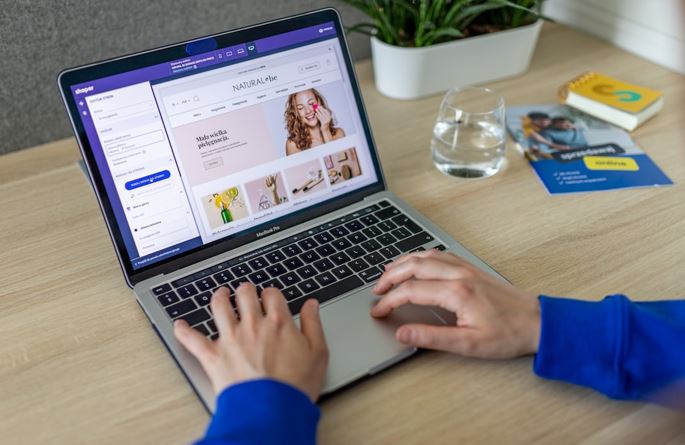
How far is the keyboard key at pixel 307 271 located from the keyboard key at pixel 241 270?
52mm

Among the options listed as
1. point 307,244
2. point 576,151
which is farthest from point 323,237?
point 576,151

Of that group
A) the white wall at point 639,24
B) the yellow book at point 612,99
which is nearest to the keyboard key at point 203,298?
the yellow book at point 612,99

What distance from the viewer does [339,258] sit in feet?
2.25

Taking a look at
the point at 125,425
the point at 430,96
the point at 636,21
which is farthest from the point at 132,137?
the point at 636,21

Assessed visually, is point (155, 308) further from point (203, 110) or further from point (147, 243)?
point (203, 110)

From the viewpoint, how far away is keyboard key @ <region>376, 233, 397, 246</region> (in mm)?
710

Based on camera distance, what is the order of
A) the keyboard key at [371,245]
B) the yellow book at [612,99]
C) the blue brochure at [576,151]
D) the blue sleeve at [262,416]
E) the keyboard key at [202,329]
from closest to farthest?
the blue sleeve at [262,416], the keyboard key at [202,329], the keyboard key at [371,245], the blue brochure at [576,151], the yellow book at [612,99]

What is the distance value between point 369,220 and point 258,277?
0.15 meters

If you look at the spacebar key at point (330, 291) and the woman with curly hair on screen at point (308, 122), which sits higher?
the woman with curly hair on screen at point (308, 122)

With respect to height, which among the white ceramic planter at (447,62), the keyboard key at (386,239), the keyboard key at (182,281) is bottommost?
the keyboard key at (386,239)

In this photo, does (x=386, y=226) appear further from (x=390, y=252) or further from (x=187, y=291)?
(x=187, y=291)

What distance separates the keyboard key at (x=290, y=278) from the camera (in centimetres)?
66

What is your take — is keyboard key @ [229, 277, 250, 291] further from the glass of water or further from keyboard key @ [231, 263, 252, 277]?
the glass of water

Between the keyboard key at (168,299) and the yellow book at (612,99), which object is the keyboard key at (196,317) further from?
the yellow book at (612,99)
